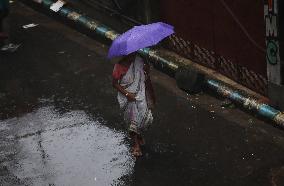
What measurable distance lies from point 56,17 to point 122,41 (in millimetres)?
7526

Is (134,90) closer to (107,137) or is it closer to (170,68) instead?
(107,137)

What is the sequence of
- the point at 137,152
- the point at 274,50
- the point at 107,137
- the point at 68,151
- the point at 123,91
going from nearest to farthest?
the point at 123,91
the point at 137,152
the point at 274,50
the point at 68,151
the point at 107,137

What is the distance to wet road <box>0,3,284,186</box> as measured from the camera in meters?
7.09

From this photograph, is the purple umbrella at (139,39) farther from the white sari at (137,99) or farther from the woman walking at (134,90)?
the white sari at (137,99)

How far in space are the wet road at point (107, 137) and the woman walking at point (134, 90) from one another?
64cm

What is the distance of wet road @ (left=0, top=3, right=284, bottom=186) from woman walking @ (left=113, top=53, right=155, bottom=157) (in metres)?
0.64

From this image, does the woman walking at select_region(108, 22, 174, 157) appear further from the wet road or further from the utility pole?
the utility pole

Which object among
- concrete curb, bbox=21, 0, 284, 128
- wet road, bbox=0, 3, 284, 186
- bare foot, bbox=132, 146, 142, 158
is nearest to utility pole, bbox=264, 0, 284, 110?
concrete curb, bbox=21, 0, 284, 128

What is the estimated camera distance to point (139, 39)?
21.4ft

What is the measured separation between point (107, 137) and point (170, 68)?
91.3 inches

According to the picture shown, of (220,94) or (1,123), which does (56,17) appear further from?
(220,94)

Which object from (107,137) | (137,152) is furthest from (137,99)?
(107,137)

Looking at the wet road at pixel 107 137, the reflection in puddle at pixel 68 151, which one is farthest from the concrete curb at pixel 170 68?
the reflection in puddle at pixel 68 151

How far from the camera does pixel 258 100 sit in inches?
324
